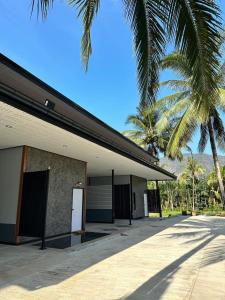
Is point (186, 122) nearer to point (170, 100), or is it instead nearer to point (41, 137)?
point (170, 100)

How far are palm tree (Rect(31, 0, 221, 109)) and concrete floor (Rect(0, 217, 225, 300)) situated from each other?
124 inches

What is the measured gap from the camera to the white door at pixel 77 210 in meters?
11.8

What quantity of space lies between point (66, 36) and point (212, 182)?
28576 mm

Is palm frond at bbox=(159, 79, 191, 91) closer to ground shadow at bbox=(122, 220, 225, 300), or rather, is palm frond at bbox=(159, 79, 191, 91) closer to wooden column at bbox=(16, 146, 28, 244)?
ground shadow at bbox=(122, 220, 225, 300)

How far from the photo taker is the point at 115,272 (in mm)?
5504

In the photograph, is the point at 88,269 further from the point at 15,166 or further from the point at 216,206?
the point at 216,206

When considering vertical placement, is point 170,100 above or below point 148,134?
below

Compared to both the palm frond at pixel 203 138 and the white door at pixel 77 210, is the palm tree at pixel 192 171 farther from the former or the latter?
the white door at pixel 77 210

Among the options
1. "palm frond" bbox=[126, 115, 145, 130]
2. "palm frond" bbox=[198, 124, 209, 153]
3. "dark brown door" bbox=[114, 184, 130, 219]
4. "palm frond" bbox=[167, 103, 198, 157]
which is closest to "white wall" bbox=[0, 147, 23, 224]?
"palm frond" bbox=[167, 103, 198, 157]

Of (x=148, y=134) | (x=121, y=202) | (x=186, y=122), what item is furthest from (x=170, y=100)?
(x=148, y=134)

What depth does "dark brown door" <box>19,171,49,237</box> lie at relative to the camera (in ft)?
26.4

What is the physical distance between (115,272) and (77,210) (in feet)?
22.5

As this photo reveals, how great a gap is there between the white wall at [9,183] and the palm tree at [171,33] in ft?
19.3

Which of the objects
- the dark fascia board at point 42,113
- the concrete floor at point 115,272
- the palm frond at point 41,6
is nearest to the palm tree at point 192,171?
the concrete floor at point 115,272
